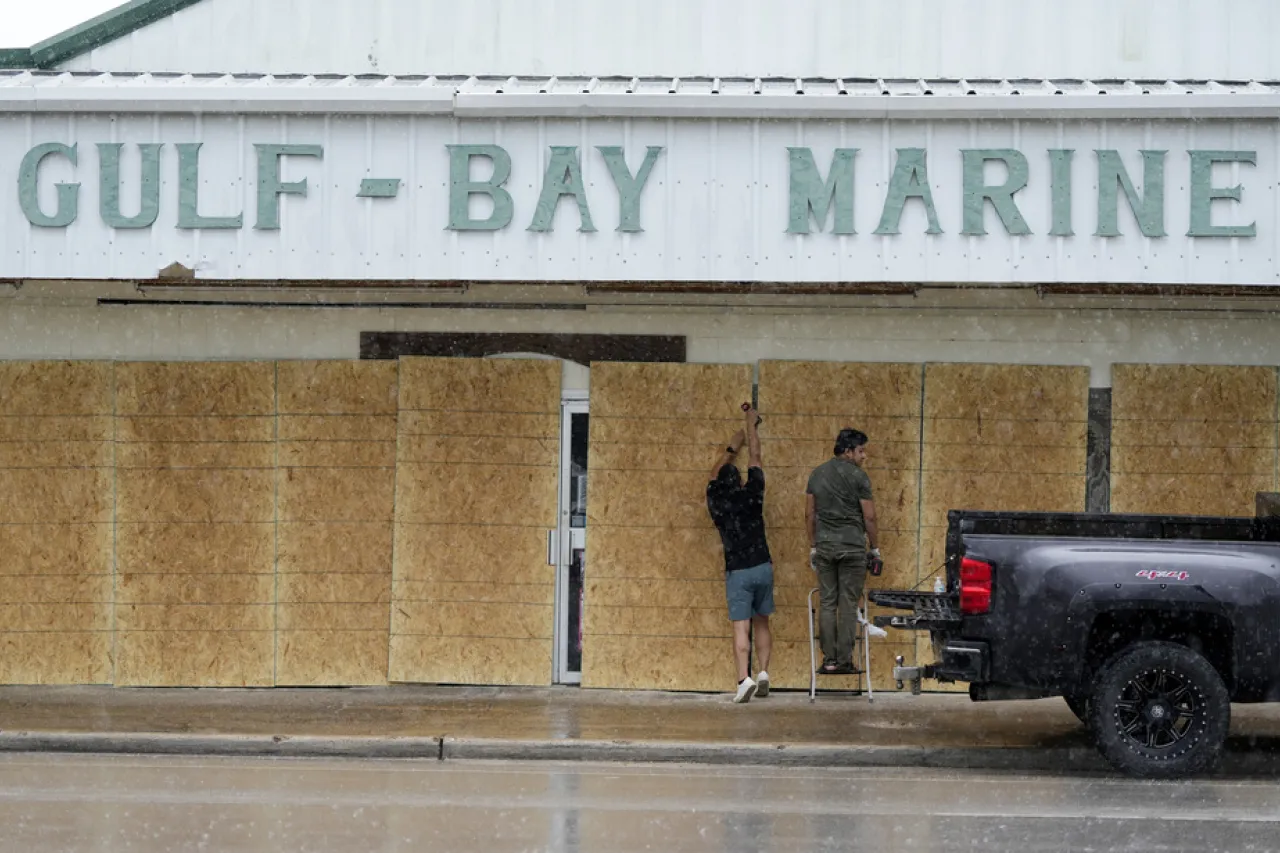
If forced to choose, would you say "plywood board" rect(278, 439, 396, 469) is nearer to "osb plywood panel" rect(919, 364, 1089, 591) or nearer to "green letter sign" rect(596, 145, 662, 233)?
"green letter sign" rect(596, 145, 662, 233)

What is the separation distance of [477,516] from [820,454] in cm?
280

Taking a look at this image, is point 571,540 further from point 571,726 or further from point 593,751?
point 593,751

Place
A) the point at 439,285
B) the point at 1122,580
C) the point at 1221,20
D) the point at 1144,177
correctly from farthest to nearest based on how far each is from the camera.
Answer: the point at 1221,20 → the point at 439,285 → the point at 1144,177 → the point at 1122,580

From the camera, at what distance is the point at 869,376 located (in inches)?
547

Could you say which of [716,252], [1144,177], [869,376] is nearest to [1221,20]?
[1144,177]

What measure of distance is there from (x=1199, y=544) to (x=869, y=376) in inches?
142

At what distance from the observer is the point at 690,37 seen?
50.1ft

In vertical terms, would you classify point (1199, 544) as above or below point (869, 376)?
below

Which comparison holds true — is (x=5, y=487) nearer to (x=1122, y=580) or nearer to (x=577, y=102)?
(x=577, y=102)

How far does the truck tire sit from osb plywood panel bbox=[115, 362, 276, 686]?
22.1 feet

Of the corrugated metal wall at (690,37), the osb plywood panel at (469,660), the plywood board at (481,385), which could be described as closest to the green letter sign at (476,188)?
the plywood board at (481,385)

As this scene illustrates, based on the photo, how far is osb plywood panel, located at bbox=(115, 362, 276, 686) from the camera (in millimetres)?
13969

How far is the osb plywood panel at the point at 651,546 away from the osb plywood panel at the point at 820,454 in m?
0.38

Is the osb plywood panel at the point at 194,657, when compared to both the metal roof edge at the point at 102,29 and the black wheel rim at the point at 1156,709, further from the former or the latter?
the black wheel rim at the point at 1156,709
